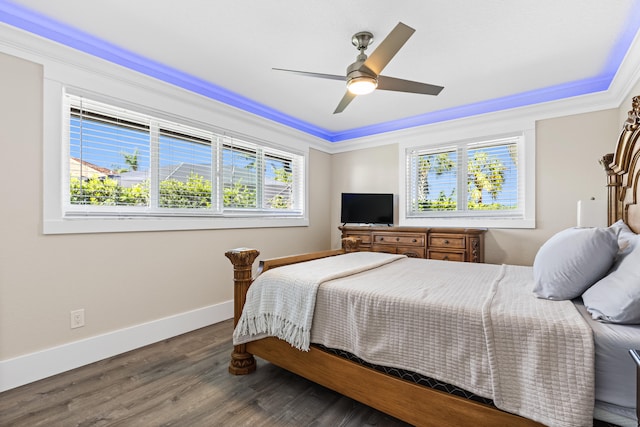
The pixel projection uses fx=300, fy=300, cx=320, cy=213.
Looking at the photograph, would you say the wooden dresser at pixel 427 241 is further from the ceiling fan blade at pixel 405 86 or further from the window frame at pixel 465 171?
the ceiling fan blade at pixel 405 86

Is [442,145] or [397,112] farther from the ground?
[397,112]

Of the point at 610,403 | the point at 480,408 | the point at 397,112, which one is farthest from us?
the point at 397,112

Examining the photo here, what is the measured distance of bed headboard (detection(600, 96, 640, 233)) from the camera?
2.02 meters

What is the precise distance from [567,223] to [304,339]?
10.3 ft

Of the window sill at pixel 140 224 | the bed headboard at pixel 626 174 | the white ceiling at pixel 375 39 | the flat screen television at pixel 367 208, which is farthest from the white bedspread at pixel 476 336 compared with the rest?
the flat screen television at pixel 367 208

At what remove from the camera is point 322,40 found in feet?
7.46

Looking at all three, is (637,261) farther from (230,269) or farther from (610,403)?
(230,269)

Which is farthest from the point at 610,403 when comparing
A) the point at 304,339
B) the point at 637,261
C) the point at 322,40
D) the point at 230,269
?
the point at 230,269

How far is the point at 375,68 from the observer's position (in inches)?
80.5

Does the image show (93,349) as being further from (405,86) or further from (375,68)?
(405,86)

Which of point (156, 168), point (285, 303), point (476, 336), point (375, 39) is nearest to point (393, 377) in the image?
point (476, 336)

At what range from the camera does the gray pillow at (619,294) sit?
1.12 metres

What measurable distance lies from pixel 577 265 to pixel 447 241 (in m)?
2.06

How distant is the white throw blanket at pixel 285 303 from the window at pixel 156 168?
4.89 feet
